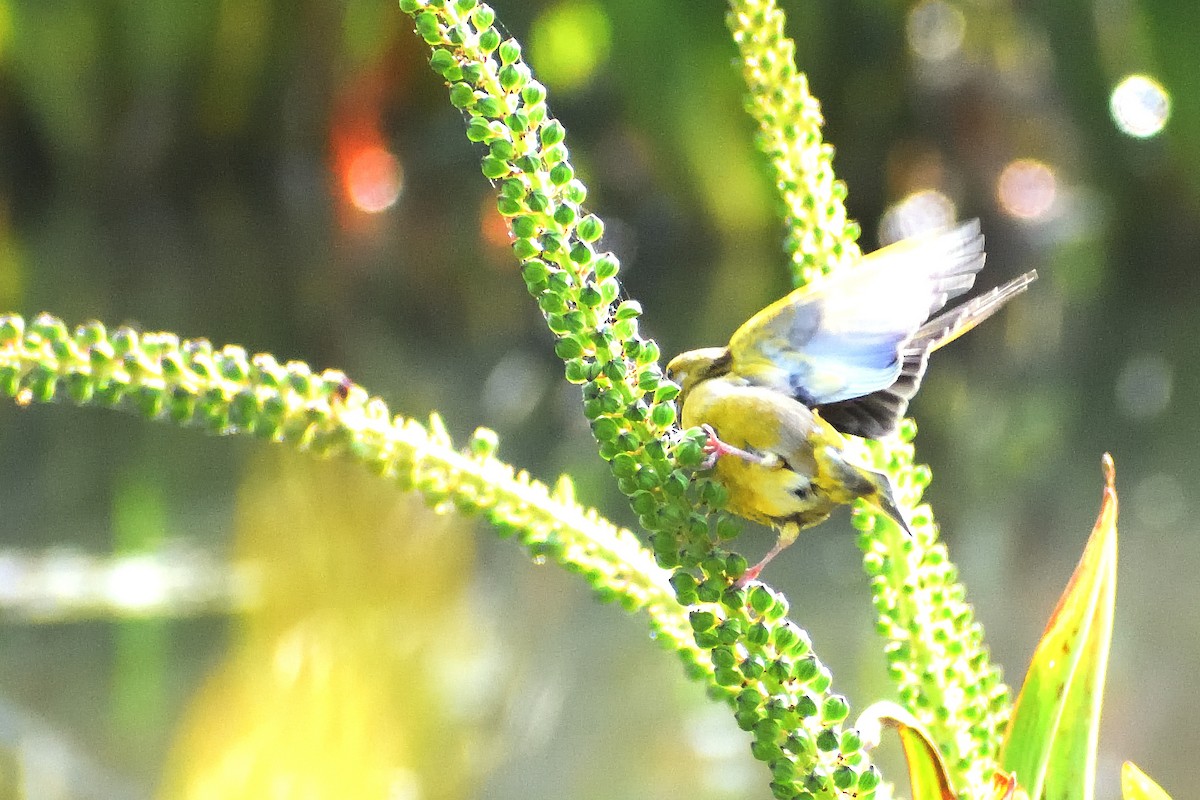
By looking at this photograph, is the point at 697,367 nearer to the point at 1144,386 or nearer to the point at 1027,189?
the point at 1144,386

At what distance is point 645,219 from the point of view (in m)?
2.46

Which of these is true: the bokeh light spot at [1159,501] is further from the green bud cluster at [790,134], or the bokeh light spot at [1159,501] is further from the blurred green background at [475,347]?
the green bud cluster at [790,134]

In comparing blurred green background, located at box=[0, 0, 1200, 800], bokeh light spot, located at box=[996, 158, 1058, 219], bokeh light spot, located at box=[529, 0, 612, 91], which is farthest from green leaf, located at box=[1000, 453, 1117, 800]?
bokeh light spot, located at box=[996, 158, 1058, 219]

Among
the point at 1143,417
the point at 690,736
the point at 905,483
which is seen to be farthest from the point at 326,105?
the point at 905,483

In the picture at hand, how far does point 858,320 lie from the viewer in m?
0.18

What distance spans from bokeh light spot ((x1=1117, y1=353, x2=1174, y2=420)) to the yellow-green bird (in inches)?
38.0

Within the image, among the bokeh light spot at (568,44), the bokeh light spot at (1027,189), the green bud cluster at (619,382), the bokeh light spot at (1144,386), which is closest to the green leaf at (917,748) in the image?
the green bud cluster at (619,382)

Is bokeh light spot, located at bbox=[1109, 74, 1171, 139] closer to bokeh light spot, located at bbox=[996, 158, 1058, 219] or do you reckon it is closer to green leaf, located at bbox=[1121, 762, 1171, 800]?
bokeh light spot, located at bbox=[996, 158, 1058, 219]

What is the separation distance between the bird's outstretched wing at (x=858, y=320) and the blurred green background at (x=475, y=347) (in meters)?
0.39

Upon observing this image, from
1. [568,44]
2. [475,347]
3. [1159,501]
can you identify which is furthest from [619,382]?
[568,44]

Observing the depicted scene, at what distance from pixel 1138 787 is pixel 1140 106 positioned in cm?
167

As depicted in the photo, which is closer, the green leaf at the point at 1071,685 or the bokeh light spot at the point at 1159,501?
the green leaf at the point at 1071,685

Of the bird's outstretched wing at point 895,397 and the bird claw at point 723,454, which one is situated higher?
the bird's outstretched wing at point 895,397

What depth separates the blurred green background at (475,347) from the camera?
608mm
